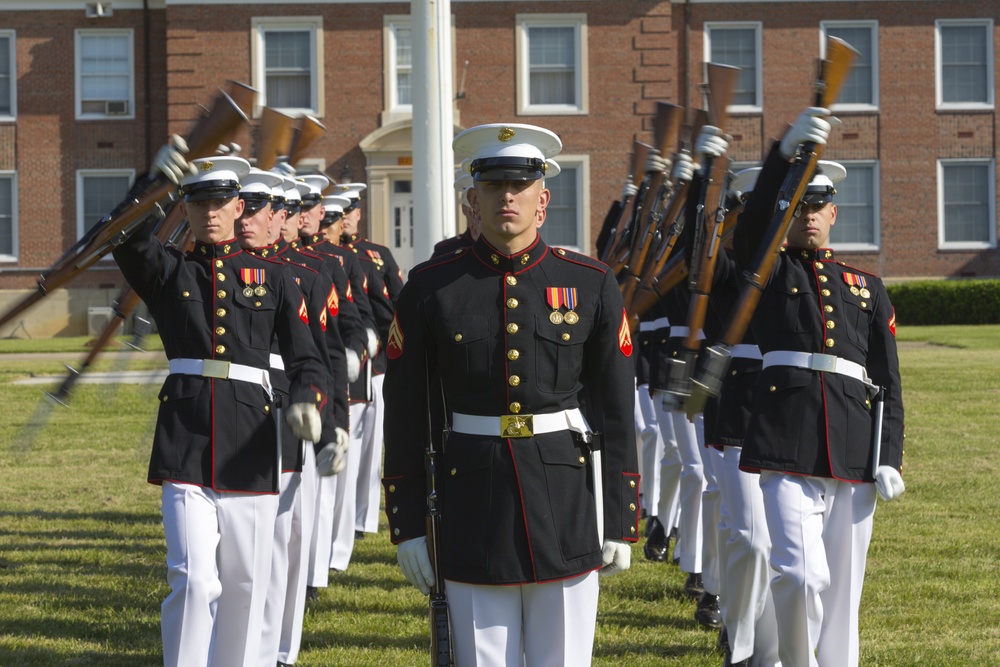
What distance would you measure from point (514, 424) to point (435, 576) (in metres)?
0.50

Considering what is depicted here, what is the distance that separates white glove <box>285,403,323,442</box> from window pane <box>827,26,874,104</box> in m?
29.0

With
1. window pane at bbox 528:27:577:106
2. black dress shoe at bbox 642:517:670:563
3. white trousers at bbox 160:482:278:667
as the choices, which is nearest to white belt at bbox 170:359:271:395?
white trousers at bbox 160:482:278:667

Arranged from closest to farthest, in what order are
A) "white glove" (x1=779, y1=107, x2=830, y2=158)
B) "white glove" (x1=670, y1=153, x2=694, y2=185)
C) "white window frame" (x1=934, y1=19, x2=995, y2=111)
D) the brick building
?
1. "white glove" (x1=779, y1=107, x2=830, y2=158)
2. "white glove" (x1=670, y1=153, x2=694, y2=185)
3. the brick building
4. "white window frame" (x1=934, y1=19, x2=995, y2=111)

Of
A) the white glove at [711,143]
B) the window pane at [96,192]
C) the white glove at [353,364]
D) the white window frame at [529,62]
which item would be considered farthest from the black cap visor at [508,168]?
the window pane at [96,192]

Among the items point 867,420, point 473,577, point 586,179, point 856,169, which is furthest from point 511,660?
point 856,169

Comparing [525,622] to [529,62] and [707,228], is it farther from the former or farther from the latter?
[529,62]

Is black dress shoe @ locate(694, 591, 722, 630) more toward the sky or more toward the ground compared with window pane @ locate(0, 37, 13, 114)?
more toward the ground

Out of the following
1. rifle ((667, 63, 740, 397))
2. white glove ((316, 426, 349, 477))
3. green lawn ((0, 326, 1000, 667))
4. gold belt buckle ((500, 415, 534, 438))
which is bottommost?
green lawn ((0, 326, 1000, 667))

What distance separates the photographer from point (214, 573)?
5574 mm

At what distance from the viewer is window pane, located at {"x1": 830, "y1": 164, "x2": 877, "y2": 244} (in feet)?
110

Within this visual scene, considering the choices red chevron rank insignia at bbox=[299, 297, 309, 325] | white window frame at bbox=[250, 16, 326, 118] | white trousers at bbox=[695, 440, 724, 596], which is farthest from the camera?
white window frame at bbox=[250, 16, 326, 118]

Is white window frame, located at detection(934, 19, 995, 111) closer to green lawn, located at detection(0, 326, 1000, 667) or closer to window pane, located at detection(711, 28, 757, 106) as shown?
window pane, located at detection(711, 28, 757, 106)

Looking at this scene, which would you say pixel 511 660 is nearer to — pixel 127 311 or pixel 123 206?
pixel 123 206

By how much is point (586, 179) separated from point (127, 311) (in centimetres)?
2639
